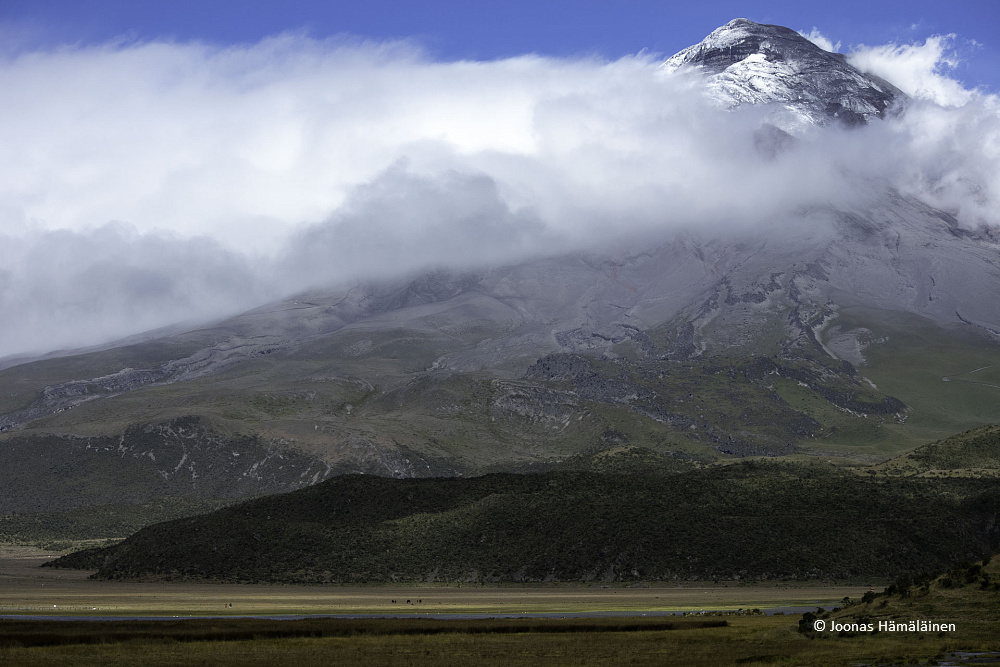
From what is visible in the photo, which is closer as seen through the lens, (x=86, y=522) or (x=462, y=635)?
(x=462, y=635)

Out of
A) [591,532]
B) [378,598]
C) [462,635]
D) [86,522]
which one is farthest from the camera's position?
[86,522]

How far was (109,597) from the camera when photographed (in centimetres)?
9138

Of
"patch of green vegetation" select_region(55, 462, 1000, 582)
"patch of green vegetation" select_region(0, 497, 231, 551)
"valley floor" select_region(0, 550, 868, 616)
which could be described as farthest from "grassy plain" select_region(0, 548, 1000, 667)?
"patch of green vegetation" select_region(0, 497, 231, 551)

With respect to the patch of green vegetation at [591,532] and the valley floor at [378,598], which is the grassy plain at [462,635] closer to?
the valley floor at [378,598]

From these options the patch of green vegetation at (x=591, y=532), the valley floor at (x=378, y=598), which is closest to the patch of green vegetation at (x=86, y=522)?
the patch of green vegetation at (x=591, y=532)

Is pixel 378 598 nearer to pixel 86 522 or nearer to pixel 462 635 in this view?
pixel 462 635

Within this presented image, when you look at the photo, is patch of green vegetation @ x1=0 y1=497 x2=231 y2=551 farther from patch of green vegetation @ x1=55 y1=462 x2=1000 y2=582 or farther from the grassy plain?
the grassy plain

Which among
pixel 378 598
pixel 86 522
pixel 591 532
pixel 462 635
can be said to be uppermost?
pixel 462 635

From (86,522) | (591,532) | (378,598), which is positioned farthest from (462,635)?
(86,522)

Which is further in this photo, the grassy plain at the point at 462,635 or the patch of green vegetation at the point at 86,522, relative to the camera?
the patch of green vegetation at the point at 86,522

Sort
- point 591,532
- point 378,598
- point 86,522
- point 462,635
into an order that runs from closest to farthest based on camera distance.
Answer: point 462,635
point 378,598
point 591,532
point 86,522

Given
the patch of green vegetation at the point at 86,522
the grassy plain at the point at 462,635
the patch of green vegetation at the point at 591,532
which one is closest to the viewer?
the grassy plain at the point at 462,635

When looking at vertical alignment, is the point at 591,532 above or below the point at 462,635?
below

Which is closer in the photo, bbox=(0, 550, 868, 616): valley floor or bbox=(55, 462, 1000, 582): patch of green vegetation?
bbox=(0, 550, 868, 616): valley floor
